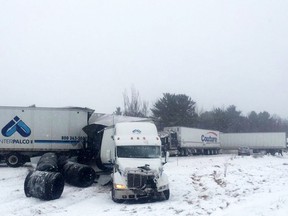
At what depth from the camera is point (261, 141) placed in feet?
220

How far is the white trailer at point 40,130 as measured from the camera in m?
29.4

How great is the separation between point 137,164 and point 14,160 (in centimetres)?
1543

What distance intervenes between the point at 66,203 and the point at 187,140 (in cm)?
4095

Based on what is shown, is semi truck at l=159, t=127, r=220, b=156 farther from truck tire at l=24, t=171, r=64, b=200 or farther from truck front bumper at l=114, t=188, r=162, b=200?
truck front bumper at l=114, t=188, r=162, b=200

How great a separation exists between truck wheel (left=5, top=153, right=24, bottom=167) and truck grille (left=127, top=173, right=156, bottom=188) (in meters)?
15.7

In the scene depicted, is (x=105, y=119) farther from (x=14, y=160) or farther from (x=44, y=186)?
(x=44, y=186)

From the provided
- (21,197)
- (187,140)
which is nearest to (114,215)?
(21,197)

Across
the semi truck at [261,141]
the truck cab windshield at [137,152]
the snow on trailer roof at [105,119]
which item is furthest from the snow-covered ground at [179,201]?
the semi truck at [261,141]

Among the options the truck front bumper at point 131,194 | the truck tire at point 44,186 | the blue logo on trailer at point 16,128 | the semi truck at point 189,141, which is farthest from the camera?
the semi truck at point 189,141

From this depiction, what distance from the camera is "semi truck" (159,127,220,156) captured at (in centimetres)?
5287

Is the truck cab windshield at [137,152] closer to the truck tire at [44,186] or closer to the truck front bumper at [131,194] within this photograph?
the truck front bumper at [131,194]

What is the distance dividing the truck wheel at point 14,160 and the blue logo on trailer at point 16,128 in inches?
60.5

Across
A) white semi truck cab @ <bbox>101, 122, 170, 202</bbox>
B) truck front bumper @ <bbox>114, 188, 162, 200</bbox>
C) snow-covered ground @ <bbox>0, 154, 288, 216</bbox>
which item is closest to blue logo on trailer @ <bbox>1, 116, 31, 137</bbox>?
snow-covered ground @ <bbox>0, 154, 288, 216</bbox>

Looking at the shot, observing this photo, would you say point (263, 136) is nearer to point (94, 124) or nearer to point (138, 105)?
point (138, 105)
